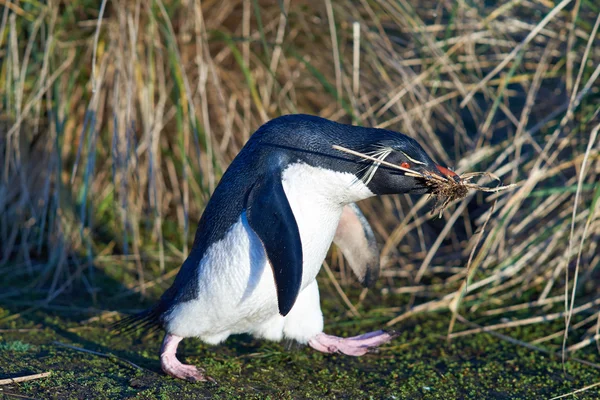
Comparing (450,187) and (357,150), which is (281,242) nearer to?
(357,150)

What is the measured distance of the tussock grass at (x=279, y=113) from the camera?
115 inches

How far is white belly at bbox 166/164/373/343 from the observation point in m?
2.05

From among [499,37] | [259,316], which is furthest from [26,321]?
[499,37]

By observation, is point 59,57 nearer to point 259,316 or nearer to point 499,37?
point 259,316

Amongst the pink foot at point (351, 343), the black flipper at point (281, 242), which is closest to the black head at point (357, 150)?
the black flipper at point (281, 242)

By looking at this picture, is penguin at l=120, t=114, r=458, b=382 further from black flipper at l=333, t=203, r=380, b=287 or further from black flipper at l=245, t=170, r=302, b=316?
black flipper at l=333, t=203, r=380, b=287

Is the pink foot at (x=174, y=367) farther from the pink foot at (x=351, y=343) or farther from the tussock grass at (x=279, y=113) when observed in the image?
the tussock grass at (x=279, y=113)

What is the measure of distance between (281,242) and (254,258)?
6.1 inches

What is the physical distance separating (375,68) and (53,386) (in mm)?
2002

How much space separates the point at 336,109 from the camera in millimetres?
3414

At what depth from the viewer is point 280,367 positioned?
90.7 inches

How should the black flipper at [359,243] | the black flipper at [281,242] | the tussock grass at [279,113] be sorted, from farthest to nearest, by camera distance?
the tussock grass at [279,113] < the black flipper at [359,243] < the black flipper at [281,242]

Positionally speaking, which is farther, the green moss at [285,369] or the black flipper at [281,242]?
the green moss at [285,369]

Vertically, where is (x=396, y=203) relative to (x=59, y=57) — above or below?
below
